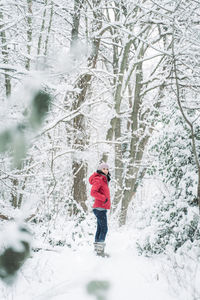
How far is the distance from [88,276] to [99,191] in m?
3.86

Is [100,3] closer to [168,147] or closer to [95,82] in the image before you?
[95,82]

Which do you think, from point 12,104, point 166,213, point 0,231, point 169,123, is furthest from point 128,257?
point 12,104

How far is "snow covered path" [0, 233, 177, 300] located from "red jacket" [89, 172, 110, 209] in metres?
0.91

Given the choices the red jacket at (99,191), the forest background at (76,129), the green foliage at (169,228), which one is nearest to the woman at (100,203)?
the red jacket at (99,191)

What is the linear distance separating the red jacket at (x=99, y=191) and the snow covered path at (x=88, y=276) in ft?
2.98

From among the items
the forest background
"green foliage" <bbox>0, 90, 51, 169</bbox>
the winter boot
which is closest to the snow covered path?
the winter boot

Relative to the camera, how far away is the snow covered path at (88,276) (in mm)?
1136

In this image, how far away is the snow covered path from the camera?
1.14 m

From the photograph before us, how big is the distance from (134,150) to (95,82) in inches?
120

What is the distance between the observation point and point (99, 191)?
500 centimetres

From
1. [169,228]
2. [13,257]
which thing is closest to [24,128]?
[13,257]

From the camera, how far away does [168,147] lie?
4750 mm

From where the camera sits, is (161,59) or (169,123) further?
(161,59)

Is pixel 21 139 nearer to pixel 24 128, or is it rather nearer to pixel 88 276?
pixel 24 128
